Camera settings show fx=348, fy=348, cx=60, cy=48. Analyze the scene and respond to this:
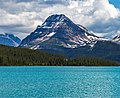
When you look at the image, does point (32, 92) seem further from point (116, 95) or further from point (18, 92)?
point (116, 95)

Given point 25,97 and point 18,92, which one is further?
point 18,92

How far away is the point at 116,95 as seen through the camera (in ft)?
251

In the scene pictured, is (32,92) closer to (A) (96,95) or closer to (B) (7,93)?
(B) (7,93)

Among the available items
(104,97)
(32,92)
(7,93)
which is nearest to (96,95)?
(104,97)

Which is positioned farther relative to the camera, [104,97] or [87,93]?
[87,93]

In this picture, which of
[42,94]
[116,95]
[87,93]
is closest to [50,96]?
[42,94]

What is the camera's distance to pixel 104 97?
72750mm

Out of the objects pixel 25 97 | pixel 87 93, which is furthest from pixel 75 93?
pixel 25 97

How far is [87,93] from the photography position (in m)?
79.6

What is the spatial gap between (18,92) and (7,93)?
312 cm

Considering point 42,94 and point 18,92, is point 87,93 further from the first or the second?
point 18,92

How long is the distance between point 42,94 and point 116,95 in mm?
16319

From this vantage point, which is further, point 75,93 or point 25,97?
point 75,93

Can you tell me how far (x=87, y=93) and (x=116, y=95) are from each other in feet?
22.4
